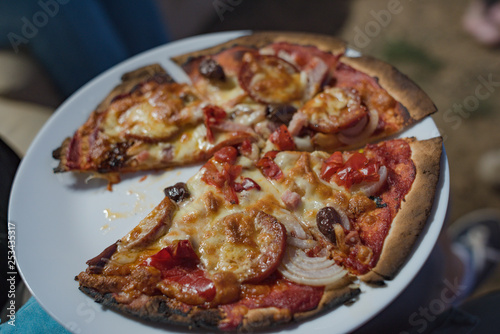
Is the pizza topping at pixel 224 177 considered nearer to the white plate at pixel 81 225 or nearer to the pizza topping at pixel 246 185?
the pizza topping at pixel 246 185

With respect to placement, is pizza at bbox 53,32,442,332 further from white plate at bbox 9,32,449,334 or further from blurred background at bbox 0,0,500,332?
blurred background at bbox 0,0,500,332

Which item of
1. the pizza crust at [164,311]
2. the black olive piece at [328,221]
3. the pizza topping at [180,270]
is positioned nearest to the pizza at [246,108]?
the black olive piece at [328,221]

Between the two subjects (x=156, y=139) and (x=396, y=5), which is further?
(x=396, y=5)

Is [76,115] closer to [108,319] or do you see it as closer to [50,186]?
[50,186]

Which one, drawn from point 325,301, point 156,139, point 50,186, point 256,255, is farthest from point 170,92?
point 325,301

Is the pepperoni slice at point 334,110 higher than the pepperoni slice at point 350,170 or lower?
higher

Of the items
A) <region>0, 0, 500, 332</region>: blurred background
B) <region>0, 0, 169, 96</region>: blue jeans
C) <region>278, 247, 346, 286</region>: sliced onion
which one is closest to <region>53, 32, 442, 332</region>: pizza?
<region>278, 247, 346, 286</region>: sliced onion
